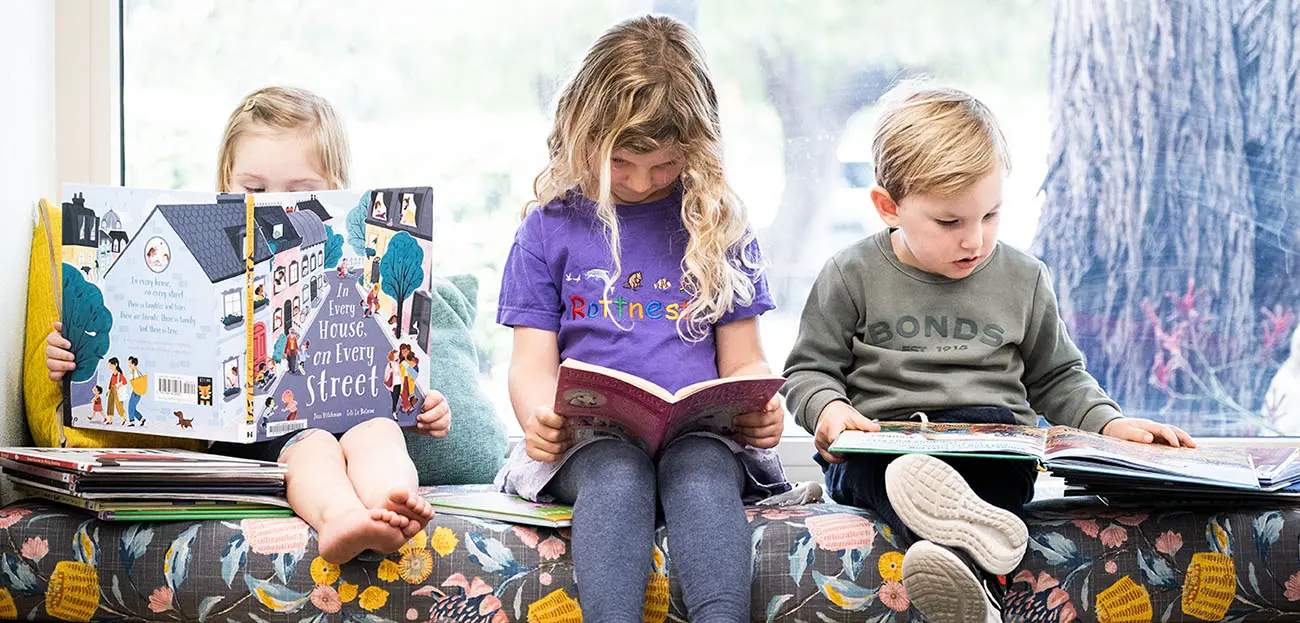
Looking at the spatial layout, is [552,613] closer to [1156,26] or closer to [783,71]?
[783,71]

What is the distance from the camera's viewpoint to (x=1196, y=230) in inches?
91.2

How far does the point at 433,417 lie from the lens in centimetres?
176

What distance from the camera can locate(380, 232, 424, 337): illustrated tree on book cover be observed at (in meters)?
1.69

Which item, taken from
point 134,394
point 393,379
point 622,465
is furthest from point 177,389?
point 622,465

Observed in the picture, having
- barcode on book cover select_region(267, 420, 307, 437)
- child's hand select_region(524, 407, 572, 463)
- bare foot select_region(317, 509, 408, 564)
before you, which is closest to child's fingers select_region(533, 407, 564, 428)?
child's hand select_region(524, 407, 572, 463)

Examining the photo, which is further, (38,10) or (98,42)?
(98,42)

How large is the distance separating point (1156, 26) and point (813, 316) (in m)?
0.99

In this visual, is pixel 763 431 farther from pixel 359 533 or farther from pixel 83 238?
pixel 83 238

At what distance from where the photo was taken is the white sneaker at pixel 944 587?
133 cm

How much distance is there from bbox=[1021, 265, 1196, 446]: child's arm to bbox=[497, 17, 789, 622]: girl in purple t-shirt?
0.40 metres

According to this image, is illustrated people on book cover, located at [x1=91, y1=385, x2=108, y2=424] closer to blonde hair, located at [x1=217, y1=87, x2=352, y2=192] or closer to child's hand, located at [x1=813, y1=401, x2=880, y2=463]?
blonde hair, located at [x1=217, y1=87, x2=352, y2=192]

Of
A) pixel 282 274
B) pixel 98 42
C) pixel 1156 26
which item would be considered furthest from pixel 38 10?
pixel 1156 26

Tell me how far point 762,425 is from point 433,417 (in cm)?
48

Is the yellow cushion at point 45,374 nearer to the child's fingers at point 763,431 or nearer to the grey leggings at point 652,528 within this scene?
the grey leggings at point 652,528
